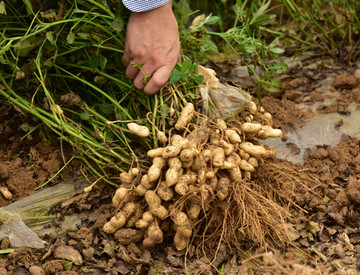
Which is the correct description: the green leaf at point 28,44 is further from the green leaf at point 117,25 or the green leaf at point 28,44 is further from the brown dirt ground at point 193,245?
the brown dirt ground at point 193,245

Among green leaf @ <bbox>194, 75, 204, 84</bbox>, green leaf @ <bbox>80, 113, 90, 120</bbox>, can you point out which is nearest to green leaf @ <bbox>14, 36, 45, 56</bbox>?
green leaf @ <bbox>80, 113, 90, 120</bbox>

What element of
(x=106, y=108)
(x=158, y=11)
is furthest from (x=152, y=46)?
(x=106, y=108)

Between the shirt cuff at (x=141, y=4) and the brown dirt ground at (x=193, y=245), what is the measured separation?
69 centimetres

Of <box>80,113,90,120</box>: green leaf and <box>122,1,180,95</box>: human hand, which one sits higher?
<box>122,1,180,95</box>: human hand

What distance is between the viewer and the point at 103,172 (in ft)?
6.26

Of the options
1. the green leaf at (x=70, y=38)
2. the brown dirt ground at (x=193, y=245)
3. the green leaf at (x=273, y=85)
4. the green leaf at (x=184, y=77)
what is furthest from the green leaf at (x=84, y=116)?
the green leaf at (x=273, y=85)

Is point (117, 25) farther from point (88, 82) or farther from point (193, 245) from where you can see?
point (193, 245)

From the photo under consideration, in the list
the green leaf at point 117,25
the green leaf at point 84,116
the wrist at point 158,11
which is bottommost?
the green leaf at point 84,116

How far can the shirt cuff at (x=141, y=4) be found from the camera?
168 cm

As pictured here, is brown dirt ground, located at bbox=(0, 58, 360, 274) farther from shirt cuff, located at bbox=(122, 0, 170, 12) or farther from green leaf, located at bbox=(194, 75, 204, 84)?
shirt cuff, located at bbox=(122, 0, 170, 12)

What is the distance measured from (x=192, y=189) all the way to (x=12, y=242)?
752 mm

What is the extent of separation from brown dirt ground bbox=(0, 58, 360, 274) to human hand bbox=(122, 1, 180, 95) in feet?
1.62

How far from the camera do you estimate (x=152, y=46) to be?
1.76 meters

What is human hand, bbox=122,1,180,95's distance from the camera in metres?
1.74
